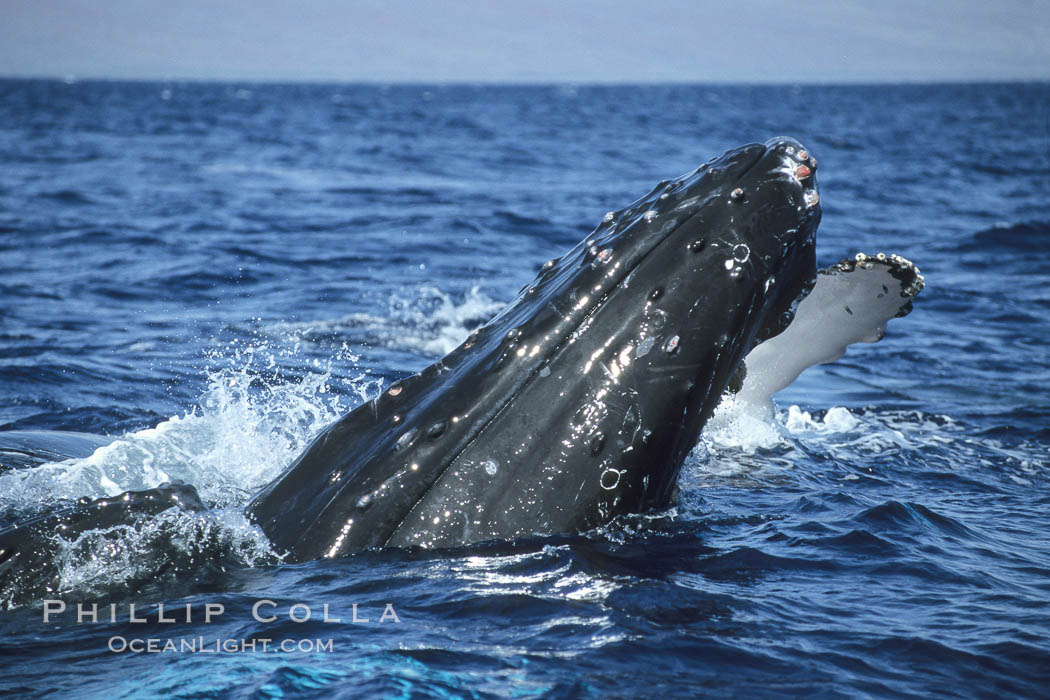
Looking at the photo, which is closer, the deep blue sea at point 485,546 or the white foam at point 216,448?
the deep blue sea at point 485,546

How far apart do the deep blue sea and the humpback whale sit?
0.18 m

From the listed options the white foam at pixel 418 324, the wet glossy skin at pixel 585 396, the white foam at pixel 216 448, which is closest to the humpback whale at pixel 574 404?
the wet glossy skin at pixel 585 396

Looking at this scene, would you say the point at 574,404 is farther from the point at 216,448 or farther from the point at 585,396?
the point at 216,448

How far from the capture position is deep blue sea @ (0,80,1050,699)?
13.8 feet

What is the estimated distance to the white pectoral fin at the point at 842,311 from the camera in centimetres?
650

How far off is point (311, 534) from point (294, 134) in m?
43.8

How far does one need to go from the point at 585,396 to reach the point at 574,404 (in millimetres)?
61

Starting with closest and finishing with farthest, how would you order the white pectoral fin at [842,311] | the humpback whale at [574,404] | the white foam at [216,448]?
1. the humpback whale at [574,404]
2. the white foam at [216,448]
3. the white pectoral fin at [842,311]

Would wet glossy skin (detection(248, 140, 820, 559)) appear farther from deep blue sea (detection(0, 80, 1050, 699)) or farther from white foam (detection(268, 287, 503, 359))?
white foam (detection(268, 287, 503, 359))

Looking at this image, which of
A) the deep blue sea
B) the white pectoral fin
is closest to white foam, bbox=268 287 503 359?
the deep blue sea

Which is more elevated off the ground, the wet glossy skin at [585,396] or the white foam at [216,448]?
the wet glossy skin at [585,396]

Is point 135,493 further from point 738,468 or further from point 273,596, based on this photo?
point 738,468

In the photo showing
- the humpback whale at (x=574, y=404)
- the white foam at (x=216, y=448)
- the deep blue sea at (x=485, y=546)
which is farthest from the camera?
the white foam at (x=216, y=448)

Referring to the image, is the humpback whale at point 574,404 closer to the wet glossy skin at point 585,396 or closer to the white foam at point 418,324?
the wet glossy skin at point 585,396
